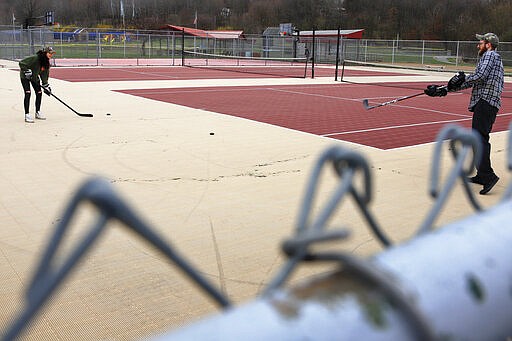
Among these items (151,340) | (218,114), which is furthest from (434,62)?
(151,340)

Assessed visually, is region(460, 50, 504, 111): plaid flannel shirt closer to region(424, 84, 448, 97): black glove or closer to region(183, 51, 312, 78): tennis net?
region(424, 84, 448, 97): black glove

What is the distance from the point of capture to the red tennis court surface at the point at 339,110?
474 inches

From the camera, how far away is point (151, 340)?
68 cm

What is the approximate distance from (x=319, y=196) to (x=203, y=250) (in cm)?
224

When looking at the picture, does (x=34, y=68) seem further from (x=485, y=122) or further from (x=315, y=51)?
(x=315, y=51)

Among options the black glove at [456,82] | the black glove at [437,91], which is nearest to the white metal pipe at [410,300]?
the black glove at [456,82]

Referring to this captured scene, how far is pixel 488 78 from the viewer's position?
7309 mm

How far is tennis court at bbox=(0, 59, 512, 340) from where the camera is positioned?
4.13 m

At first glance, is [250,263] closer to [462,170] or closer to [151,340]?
[462,170]

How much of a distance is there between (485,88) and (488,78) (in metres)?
0.14

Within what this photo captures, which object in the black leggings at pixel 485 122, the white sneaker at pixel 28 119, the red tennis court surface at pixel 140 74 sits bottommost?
the red tennis court surface at pixel 140 74

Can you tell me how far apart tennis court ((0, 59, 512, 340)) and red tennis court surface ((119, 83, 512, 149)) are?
9 centimetres

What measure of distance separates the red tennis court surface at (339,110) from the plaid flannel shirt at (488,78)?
304 centimetres

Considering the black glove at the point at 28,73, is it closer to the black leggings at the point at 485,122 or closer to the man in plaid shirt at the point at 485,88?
the man in plaid shirt at the point at 485,88
